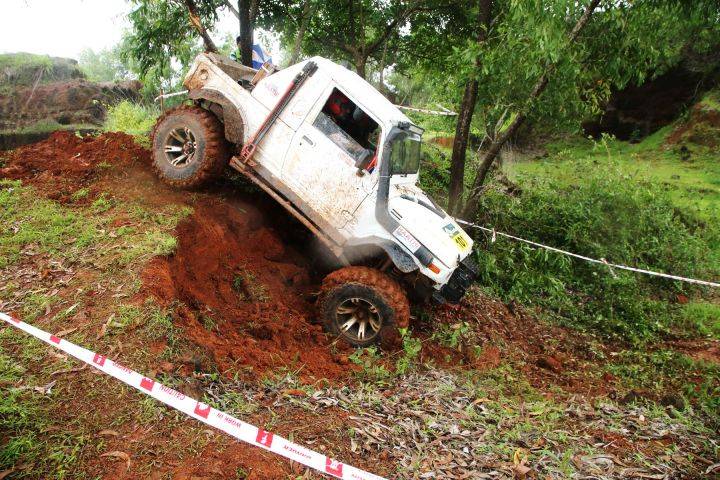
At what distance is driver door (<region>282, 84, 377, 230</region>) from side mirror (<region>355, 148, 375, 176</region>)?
0.19 ft

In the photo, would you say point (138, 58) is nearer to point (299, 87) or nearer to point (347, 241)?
point (299, 87)

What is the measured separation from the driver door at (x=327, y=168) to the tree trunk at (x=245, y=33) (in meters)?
3.86

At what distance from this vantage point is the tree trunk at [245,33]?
8.16m

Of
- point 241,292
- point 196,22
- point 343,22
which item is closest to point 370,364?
point 241,292

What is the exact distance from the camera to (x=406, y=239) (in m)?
5.09

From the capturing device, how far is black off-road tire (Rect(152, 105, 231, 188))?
5.69 metres

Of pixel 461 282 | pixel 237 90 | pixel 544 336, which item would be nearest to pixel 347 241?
pixel 461 282

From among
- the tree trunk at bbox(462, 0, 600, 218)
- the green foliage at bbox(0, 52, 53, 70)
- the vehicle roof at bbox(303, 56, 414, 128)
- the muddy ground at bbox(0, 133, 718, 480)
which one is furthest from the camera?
the green foliage at bbox(0, 52, 53, 70)

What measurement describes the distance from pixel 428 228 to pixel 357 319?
4.33 ft

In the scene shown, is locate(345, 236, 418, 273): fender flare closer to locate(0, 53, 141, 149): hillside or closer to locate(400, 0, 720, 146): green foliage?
locate(400, 0, 720, 146): green foliage

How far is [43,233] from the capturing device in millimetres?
4820

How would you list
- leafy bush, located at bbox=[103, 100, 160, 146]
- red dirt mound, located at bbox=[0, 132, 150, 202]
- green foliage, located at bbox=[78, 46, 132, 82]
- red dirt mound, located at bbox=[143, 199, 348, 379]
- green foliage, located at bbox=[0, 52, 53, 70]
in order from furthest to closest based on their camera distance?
green foliage, located at bbox=[78, 46, 132, 82] < green foliage, located at bbox=[0, 52, 53, 70] < leafy bush, located at bbox=[103, 100, 160, 146] < red dirt mound, located at bbox=[0, 132, 150, 202] < red dirt mound, located at bbox=[143, 199, 348, 379]

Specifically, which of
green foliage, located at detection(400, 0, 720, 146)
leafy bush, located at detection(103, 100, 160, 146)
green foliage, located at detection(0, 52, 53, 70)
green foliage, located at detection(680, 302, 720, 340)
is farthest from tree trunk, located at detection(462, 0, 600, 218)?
green foliage, located at detection(0, 52, 53, 70)

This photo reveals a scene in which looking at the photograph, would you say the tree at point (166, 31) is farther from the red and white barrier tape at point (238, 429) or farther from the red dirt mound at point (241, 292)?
the red and white barrier tape at point (238, 429)
